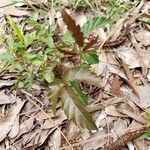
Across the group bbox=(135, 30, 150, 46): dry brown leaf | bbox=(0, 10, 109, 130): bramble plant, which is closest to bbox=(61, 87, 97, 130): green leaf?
bbox=(0, 10, 109, 130): bramble plant

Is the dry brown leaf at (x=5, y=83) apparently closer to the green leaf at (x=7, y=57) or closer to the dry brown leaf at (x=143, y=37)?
the green leaf at (x=7, y=57)

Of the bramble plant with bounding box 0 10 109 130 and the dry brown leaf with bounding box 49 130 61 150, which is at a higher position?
the bramble plant with bounding box 0 10 109 130

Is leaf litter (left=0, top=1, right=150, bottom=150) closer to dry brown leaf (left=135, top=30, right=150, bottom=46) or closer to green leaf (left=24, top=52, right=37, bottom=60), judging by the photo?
dry brown leaf (left=135, top=30, right=150, bottom=46)

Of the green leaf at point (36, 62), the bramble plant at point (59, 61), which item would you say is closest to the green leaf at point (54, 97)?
the bramble plant at point (59, 61)

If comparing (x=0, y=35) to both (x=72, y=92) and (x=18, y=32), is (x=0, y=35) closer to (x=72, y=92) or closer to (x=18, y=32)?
(x=18, y=32)

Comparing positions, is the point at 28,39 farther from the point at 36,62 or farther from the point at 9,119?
the point at 9,119

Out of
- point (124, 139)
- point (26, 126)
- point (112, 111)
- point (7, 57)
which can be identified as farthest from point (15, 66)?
point (124, 139)

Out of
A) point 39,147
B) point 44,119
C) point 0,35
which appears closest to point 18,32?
point 0,35

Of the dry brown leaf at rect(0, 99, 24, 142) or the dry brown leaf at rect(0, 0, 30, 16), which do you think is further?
the dry brown leaf at rect(0, 0, 30, 16)
